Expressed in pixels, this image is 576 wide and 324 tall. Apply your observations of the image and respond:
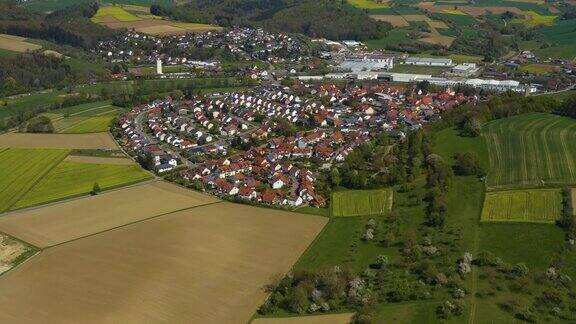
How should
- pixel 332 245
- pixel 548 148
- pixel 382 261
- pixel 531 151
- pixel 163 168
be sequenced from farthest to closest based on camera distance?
1. pixel 163 168
2. pixel 548 148
3. pixel 531 151
4. pixel 332 245
5. pixel 382 261

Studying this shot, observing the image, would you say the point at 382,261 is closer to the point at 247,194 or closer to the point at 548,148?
the point at 247,194

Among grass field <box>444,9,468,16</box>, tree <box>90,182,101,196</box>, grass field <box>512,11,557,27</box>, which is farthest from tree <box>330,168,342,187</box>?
grass field <box>444,9,468,16</box>

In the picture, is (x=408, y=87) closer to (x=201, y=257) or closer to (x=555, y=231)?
(x=555, y=231)

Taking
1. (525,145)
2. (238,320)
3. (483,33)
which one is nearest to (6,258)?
(238,320)

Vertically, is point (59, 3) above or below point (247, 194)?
above

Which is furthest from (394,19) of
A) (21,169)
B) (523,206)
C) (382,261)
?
(382,261)

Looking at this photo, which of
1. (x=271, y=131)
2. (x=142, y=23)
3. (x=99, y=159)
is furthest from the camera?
(x=142, y=23)

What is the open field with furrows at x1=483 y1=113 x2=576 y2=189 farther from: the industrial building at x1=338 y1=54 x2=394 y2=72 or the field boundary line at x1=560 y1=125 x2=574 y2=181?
the industrial building at x1=338 y1=54 x2=394 y2=72
